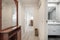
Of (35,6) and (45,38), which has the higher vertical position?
(35,6)

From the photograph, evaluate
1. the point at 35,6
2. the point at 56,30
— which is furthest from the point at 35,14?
the point at 56,30

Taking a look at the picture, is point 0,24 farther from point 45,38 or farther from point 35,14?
point 35,14

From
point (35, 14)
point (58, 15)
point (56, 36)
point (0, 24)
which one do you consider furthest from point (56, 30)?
point (0, 24)

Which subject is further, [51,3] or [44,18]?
[51,3]

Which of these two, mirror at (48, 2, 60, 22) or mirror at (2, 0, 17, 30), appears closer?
mirror at (2, 0, 17, 30)

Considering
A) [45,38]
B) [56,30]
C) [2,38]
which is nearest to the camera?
[2,38]

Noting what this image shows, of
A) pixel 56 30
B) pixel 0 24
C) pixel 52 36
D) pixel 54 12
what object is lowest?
pixel 52 36

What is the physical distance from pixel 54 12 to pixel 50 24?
2.53 ft

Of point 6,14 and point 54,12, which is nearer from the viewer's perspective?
point 6,14

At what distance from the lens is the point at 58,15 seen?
6.37 meters

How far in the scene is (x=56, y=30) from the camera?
6.19 metres

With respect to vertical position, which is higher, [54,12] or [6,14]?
[54,12]

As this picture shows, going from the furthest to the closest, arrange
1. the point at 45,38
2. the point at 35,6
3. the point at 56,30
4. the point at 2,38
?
the point at 35,6 → the point at 56,30 → the point at 45,38 → the point at 2,38

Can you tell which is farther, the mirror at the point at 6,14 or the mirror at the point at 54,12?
the mirror at the point at 54,12
